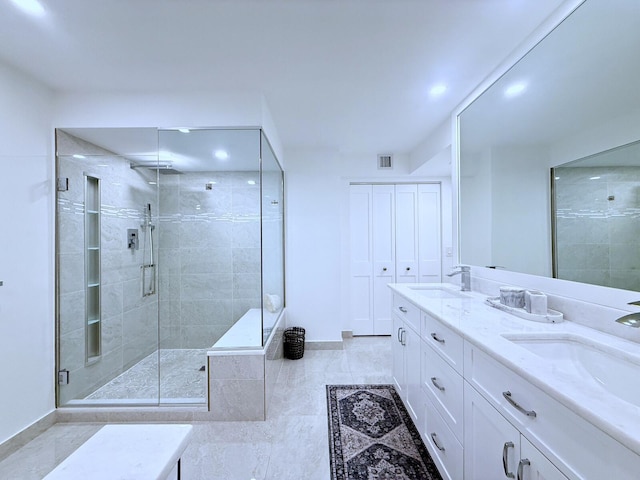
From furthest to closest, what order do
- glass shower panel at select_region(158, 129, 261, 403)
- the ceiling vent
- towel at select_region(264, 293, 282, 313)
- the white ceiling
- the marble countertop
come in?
the ceiling vent
glass shower panel at select_region(158, 129, 261, 403)
towel at select_region(264, 293, 282, 313)
the white ceiling
the marble countertop

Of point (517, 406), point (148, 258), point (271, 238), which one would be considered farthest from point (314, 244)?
point (517, 406)

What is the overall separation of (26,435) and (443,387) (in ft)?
8.94

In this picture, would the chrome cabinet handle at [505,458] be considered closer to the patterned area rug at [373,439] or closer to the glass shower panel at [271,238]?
the patterned area rug at [373,439]

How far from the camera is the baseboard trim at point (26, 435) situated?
1.76m

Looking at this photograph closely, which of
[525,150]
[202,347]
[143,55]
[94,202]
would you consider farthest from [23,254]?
[525,150]

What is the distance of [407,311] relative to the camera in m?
2.05

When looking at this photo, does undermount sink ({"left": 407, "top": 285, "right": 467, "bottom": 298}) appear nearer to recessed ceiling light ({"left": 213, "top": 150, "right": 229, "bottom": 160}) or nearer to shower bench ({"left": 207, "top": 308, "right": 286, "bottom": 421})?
shower bench ({"left": 207, "top": 308, "right": 286, "bottom": 421})

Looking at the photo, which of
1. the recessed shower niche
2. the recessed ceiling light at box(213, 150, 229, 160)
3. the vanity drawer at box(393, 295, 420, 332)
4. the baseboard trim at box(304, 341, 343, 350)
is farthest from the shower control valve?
the vanity drawer at box(393, 295, 420, 332)

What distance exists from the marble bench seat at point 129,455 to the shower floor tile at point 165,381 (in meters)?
1.73

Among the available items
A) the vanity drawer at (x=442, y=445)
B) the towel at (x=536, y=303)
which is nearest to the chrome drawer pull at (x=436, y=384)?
the vanity drawer at (x=442, y=445)

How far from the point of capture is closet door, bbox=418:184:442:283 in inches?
153

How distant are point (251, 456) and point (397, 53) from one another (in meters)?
2.69

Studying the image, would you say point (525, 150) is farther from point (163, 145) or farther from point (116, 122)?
point (116, 122)

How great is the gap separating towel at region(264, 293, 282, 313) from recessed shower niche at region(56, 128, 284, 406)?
0.07 ft
